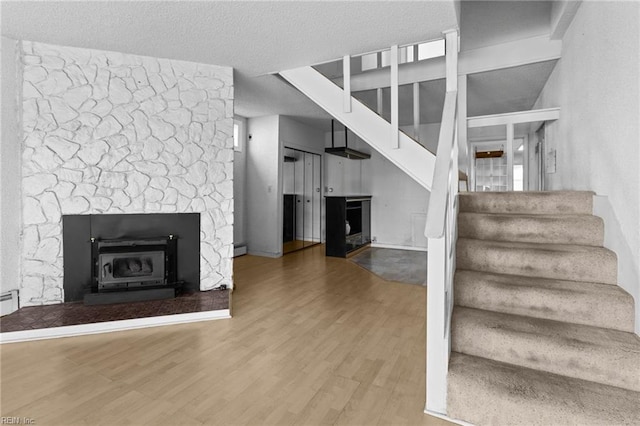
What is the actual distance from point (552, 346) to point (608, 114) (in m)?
1.62

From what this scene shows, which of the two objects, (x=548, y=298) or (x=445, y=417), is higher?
(x=548, y=298)

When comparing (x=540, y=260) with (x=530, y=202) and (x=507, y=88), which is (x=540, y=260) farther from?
(x=507, y=88)

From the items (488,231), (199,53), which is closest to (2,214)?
(199,53)

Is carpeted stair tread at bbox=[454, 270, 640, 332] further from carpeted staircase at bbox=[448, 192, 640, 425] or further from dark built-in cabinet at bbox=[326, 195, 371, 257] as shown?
dark built-in cabinet at bbox=[326, 195, 371, 257]

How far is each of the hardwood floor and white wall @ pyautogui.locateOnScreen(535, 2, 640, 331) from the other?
4.64 ft

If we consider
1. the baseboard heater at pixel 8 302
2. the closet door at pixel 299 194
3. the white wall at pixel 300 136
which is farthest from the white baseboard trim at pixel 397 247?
the baseboard heater at pixel 8 302

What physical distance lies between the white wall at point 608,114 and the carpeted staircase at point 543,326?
0.14 m

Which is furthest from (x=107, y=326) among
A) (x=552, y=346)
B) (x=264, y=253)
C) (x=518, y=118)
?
(x=518, y=118)

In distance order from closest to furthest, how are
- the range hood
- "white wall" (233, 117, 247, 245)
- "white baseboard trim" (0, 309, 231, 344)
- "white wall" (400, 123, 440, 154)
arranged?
"white baseboard trim" (0, 309, 231, 344) → the range hood → "white wall" (233, 117, 247, 245) → "white wall" (400, 123, 440, 154)

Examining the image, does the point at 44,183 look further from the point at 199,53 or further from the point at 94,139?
the point at 199,53

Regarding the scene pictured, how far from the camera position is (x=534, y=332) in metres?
1.59

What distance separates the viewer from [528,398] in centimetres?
136

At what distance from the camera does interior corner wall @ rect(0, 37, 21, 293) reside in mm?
2789

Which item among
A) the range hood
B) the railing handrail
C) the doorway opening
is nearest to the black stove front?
the railing handrail
